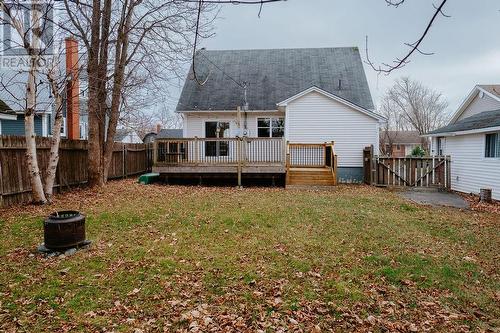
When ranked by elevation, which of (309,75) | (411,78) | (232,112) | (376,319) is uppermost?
(411,78)

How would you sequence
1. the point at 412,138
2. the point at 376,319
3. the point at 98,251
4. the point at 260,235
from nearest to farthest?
the point at 376,319
the point at 98,251
the point at 260,235
the point at 412,138

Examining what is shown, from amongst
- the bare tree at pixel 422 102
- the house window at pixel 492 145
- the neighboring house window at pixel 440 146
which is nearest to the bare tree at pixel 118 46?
the house window at pixel 492 145

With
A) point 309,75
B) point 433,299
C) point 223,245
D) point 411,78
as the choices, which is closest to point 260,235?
point 223,245

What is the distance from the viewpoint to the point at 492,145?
12.7 metres

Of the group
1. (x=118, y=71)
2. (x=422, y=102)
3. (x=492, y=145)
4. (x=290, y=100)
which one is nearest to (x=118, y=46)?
(x=118, y=71)

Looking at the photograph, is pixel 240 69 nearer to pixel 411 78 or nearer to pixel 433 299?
pixel 433 299

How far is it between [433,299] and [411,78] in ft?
Result: 134

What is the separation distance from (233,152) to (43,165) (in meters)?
6.98

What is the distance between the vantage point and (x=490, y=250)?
6043 millimetres

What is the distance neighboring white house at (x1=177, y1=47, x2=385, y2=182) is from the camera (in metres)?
16.2

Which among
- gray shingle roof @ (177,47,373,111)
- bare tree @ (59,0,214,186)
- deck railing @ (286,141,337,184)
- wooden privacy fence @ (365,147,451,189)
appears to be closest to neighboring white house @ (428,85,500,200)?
wooden privacy fence @ (365,147,451,189)

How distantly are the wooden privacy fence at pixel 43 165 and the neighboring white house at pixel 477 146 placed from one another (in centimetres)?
1444

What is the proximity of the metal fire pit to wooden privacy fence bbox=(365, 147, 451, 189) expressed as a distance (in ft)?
41.2

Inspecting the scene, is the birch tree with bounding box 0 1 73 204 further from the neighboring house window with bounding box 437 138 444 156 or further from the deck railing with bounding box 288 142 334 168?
the neighboring house window with bounding box 437 138 444 156
